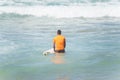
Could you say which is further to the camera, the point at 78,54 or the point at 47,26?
the point at 47,26

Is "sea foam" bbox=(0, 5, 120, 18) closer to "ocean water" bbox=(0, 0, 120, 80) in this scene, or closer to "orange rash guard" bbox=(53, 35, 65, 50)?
"ocean water" bbox=(0, 0, 120, 80)

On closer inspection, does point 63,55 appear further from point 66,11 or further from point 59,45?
point 66,11

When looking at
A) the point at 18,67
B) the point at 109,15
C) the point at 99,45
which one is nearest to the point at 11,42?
Answer: the point at 99,45

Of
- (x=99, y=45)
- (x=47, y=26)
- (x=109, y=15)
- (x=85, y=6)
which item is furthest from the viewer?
(x=85, y=6)

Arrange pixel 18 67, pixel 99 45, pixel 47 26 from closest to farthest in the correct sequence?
pixel 18 67 → pixel 99 45 → pixel 47 26

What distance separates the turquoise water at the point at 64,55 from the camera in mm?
13344

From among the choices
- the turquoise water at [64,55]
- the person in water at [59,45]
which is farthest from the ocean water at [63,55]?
the person in water at [59,45]

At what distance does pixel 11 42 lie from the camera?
20062 millimetres

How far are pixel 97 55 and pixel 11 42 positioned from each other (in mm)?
5191

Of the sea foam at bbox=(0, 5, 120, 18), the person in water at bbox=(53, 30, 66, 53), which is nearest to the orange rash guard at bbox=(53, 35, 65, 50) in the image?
the person in water at bbox=(53, 30, 66, 53)

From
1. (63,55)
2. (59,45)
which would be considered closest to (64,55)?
(63,55)

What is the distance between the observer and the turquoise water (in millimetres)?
13344

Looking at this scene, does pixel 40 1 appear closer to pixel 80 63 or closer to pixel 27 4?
pixel 27 4

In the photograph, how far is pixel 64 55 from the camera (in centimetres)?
1656
